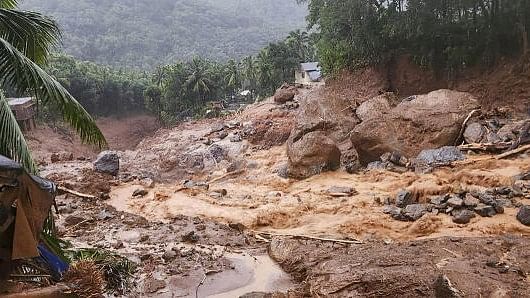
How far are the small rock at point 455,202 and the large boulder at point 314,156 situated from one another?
18.1ft

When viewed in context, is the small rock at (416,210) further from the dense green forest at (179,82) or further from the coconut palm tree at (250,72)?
the coconut palm tree at (250,72)

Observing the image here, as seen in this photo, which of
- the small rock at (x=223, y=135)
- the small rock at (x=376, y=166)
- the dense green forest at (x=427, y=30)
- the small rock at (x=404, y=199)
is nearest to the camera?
the small rock at (x=404, y=199)

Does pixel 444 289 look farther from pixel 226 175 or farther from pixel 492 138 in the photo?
pixel 226 175

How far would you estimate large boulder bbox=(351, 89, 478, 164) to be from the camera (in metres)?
15.5

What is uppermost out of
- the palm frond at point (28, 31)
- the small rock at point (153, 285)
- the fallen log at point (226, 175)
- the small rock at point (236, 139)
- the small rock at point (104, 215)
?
the palm frond at point (28, 31)

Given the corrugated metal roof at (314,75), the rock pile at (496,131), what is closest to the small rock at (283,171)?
the rock pile at (496,131)

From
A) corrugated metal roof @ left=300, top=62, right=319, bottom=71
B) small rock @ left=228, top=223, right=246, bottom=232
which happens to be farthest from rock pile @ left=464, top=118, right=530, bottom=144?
corrugated metal roof @ left=300, top=62, right=319, bottom=71

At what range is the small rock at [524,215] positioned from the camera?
9735 millimetres

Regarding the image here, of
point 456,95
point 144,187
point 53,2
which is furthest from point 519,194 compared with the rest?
point 53,2

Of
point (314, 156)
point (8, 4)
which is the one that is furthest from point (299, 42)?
point (8, 4)

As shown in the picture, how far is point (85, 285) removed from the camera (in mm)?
5383

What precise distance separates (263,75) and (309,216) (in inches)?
1111

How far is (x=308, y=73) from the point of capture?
37969 mm

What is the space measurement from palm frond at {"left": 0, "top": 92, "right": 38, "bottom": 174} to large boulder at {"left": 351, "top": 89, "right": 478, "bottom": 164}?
38.8 ft
